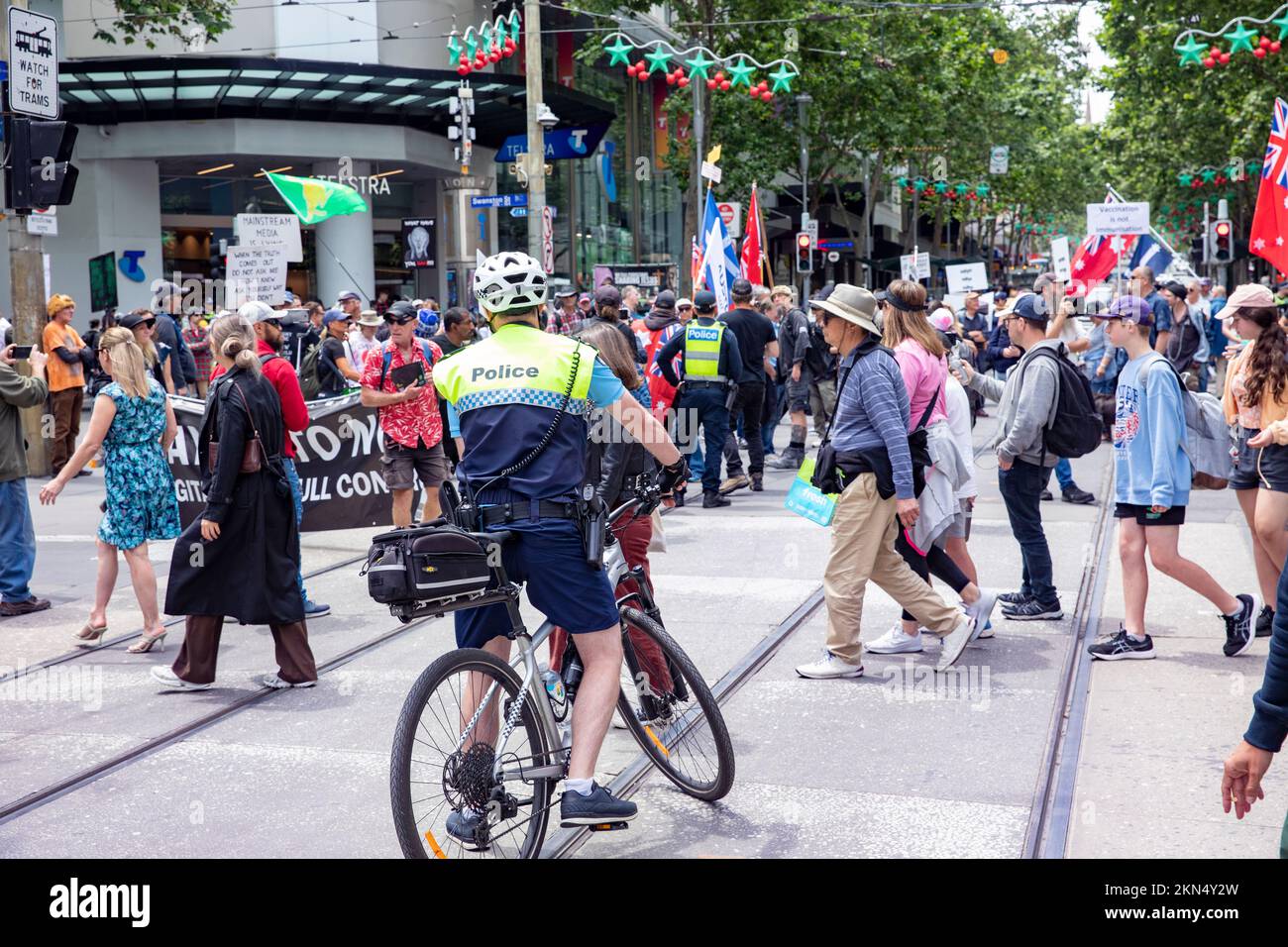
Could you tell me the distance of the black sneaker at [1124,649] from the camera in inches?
279

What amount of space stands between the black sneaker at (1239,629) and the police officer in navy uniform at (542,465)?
3936 mm

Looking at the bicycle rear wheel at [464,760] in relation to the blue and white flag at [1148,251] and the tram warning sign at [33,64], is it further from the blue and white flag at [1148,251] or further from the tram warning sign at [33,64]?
the blue and white flag at [1148,251]

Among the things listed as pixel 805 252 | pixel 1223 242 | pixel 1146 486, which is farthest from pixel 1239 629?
pixel 1223 242

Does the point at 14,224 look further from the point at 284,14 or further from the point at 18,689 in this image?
the point at 284,14

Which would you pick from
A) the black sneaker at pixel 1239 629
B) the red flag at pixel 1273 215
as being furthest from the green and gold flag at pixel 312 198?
the black sneaker at pixel 1239 629

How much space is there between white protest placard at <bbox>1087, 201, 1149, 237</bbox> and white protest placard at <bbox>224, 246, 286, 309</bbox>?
12549 mm

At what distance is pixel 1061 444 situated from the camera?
765 centimetres

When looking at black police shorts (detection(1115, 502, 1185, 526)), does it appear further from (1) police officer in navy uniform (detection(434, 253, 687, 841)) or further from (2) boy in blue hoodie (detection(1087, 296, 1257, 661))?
(1) police officer in navy uniform (detection(434, 253, 687, 841))

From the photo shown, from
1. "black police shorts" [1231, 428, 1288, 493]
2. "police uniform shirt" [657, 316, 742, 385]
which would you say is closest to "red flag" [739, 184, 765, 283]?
"police uniform shirt" [657, 316, 742, 385]

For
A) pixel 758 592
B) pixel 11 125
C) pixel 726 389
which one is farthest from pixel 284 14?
pixel 758 592

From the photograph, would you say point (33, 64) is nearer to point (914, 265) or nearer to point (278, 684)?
point (278, 684)

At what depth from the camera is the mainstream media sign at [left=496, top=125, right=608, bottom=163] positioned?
33312 millimetres

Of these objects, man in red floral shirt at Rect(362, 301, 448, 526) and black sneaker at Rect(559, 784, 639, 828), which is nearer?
black sneaker at Rect(559, 784, 639, 828)

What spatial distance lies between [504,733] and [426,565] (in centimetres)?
60
